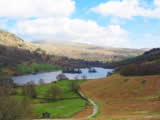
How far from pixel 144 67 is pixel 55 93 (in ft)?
261

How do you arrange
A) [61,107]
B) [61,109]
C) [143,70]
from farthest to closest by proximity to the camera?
[143,70] < [61,107] < [61,109]

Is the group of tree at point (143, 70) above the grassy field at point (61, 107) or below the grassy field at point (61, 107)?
above

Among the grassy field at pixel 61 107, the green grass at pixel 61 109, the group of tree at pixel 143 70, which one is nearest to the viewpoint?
the green grass at pixel 61 109

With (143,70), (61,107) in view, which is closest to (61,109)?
(61,107)

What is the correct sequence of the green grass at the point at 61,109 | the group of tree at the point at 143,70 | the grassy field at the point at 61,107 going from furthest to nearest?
the group of tree at the point at 143,70
the grassy field at the point at 61,107
the green grass at the point at 61,109

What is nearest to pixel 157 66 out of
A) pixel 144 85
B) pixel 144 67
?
pixel 144 67

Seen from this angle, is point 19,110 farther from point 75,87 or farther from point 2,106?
point 75,87

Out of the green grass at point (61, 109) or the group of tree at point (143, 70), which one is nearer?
the green grass at point (61, 109)

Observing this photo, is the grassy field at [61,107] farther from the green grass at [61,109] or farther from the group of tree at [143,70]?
the group of tree at [143,70]

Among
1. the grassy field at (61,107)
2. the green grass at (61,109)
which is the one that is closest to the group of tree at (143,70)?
the grassy field at (61,107)

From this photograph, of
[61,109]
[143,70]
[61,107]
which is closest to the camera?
[61,109]

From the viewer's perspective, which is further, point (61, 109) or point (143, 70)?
point (143, 70)

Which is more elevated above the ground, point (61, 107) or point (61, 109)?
point (61, 109)

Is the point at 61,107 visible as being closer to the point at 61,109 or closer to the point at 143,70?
the point at 61,109
